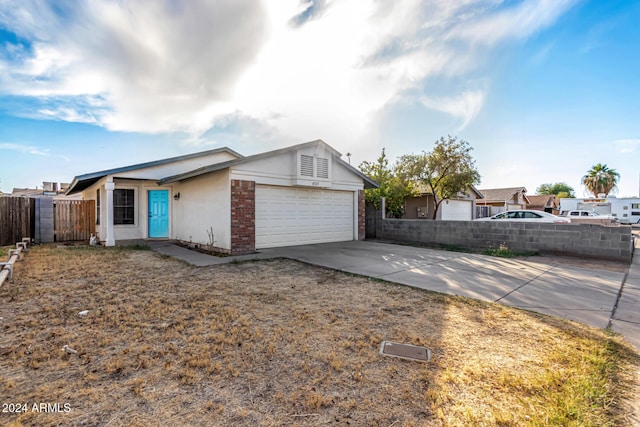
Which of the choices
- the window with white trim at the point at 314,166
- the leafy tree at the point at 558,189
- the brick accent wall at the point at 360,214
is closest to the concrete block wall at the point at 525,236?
the brick accent wall at the point at 360,214

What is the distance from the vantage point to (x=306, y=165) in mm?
10883

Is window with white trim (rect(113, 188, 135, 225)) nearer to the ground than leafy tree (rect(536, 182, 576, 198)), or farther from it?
nearer to the ground

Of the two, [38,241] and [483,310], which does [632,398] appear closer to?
[483,310]

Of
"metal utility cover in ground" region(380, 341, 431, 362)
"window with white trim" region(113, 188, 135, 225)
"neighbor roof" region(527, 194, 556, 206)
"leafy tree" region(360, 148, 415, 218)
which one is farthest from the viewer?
"neighbor roof" region(527, 194, 556, 206)

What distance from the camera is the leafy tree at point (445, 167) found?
58.2 feet

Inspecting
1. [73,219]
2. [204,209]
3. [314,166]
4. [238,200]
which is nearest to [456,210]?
[314,166]

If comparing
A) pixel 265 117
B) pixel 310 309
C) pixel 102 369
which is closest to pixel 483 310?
pixel 310 309

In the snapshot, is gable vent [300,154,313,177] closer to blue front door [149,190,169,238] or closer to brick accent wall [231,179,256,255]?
brick accent wall [231,179,256,255]

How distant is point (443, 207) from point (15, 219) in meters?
23.7

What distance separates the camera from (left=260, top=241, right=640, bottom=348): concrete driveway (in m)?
4.36

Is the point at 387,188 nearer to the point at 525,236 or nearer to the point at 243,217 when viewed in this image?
the point at 525,236

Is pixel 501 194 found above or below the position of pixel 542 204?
above

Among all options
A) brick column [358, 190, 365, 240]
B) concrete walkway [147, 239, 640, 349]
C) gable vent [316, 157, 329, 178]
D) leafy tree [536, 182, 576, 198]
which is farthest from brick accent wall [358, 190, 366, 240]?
leafy tree [536, 182, 576, 198]

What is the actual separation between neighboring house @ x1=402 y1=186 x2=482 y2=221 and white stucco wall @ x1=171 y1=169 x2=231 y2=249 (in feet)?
48.7
